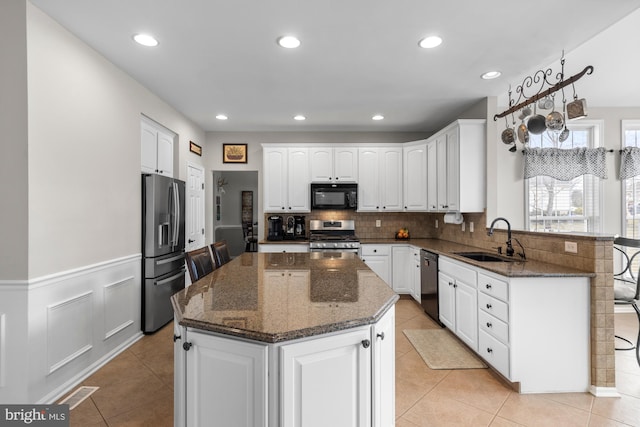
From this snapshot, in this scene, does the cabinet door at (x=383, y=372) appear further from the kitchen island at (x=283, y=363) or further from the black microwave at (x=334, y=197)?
the black microwave at (x=334, y=197)

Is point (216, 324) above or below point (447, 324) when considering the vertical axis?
above

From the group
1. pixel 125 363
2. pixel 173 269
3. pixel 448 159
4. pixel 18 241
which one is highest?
pixel 448 159

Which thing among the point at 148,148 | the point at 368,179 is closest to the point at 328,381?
the point at 148,148

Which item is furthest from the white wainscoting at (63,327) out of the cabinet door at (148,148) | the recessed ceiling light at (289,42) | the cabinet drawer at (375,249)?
the cabinet drawer at (375,249)

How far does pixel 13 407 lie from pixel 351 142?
4836 millimetres

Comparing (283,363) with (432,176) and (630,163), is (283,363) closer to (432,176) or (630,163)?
A: (432,176)

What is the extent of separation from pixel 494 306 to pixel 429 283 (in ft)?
4.50

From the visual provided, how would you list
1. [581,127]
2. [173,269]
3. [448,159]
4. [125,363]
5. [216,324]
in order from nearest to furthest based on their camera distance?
[216,324] < [125,363] < [173,269] < [448,159] < [581,127]

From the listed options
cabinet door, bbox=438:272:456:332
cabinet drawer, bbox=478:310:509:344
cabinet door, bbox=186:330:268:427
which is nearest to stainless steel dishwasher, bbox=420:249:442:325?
cabinet door, bbox=438:272:456:332

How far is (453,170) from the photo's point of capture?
3.93 metres

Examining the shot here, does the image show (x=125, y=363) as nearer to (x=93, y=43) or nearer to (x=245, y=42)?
(x=93, y=43)

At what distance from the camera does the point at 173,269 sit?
376 centimetres

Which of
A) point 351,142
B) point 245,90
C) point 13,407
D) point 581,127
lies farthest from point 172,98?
point 581,127

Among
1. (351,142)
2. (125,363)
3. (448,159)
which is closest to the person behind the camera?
(125,363)
